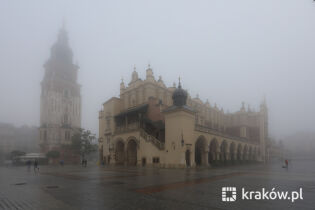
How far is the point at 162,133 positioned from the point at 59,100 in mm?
57456

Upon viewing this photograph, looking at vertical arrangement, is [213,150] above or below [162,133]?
below

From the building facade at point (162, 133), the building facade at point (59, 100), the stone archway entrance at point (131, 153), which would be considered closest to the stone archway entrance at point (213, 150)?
the building facade at point (162, 133)

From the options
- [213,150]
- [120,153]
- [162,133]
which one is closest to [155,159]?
[162,133]

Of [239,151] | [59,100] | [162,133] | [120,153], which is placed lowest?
[239,151]

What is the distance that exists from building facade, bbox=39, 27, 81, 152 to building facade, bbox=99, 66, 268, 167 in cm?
3319

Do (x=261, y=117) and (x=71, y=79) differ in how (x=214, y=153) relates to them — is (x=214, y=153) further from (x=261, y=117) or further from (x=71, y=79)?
(x=71, y=79)

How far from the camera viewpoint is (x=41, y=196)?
9.63m

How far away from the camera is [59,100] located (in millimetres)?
82875

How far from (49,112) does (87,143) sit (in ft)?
89.3

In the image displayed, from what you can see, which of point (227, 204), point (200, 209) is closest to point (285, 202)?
point (227, 204)

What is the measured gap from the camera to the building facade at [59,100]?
76188mm

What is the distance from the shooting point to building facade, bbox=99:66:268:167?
3134cm

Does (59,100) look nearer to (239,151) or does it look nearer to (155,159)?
(155,159)

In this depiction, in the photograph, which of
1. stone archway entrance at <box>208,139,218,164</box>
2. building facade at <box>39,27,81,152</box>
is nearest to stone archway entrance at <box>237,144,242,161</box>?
stone archway entrance at <box>208,139,218,164</box>
